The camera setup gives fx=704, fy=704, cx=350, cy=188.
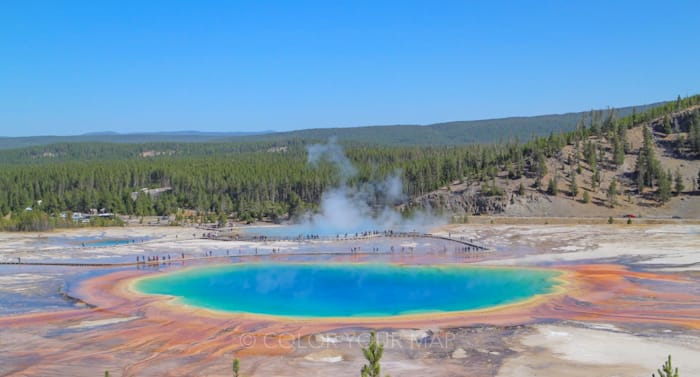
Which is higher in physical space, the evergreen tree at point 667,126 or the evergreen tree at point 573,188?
the evergreen tree at point 667,126

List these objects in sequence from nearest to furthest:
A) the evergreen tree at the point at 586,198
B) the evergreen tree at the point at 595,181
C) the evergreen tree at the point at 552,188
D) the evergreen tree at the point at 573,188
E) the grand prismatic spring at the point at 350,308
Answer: the grand prismatic spring at the point at 350,308 < the evergreen tree at the point at 586,198 < the evergreen tree at the point at 573,188 < the evergreen tree at the point at 552,188 < the evergreen tree at the point at 595,181

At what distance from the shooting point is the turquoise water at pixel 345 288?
2850cm

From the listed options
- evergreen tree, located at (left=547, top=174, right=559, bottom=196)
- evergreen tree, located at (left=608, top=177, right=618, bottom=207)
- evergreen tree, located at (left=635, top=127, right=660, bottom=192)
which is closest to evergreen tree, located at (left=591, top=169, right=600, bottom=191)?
evergreen tree, located at (left=608, top=177, right=618, bottom=207)

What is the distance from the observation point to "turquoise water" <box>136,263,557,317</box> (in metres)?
28.5

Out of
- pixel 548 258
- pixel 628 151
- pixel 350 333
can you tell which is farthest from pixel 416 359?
pixel 628 151

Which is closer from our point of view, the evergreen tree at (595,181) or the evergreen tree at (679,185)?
the evergreen tree at (679,185)

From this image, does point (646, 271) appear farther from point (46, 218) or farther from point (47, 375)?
point (46, 218)

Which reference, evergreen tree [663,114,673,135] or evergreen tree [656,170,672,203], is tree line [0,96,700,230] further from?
evergreen tree [663,114,673,135]

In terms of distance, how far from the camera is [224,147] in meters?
184

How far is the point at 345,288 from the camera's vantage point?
109 feet

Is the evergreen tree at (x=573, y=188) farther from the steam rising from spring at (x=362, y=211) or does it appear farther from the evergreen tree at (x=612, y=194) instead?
the steam rising from spring at (x=362, y=211)

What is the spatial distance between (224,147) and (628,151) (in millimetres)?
125605

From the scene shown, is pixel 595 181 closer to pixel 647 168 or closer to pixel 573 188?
pixel 573 188

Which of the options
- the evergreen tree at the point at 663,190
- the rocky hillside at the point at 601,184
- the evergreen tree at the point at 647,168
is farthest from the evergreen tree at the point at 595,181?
the evergreen tree at the point at 663,190
